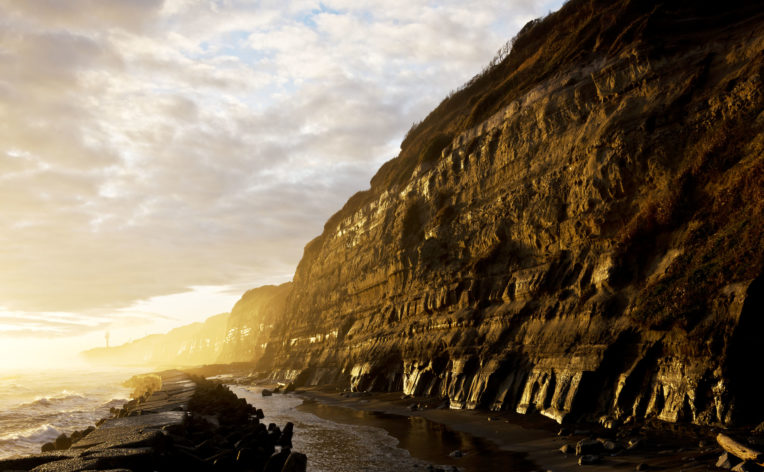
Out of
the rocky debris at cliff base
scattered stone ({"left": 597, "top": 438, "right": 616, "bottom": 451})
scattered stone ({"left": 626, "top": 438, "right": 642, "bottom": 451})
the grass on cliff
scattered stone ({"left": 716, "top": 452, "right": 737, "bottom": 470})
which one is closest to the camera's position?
scattered stone ({"left": 716, "top": 452, "right": 737, "bottom": 470})

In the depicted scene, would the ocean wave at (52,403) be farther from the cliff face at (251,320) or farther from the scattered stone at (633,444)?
the cliff face at (251,320)

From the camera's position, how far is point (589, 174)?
972 inches

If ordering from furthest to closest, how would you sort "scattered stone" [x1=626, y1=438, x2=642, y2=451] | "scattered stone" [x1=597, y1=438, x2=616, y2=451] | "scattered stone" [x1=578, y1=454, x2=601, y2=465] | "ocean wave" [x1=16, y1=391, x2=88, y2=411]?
"ocean wave" [x1=16, y1=391, x2=88, y2=411], "scattered stone" [x1=597, y1=438, x2=616, y2=451], "scattered stone" [x1=626, y1=438, x2=642, y2=451], "scattered stone" [x1=578, y1=454, x2=601, y2=465]

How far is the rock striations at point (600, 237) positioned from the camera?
622 inches

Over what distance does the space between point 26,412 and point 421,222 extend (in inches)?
1386

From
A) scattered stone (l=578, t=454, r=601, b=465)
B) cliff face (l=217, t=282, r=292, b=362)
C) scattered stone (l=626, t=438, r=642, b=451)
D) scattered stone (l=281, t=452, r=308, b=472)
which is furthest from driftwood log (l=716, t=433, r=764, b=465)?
cliff face (l=217, t=282, r=292, b=362)

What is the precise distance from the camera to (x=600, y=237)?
76.4ft

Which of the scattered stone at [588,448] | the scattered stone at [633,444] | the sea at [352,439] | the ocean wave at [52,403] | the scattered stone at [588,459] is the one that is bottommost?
the ocean wave at [52,403]

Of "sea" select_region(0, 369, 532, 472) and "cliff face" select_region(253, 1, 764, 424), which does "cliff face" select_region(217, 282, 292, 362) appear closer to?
"cliff face" select_region(253, 1, 764, 424)

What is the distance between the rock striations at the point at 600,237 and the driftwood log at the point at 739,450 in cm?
243

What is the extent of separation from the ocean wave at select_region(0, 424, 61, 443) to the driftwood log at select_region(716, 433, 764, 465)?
28728 millimetres

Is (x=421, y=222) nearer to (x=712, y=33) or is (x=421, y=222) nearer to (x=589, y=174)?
(x=589, y=174)

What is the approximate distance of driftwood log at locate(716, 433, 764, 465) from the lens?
10.3 m

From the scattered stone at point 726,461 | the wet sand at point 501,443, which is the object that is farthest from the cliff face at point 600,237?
the scattered stone at point 726,461
